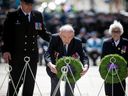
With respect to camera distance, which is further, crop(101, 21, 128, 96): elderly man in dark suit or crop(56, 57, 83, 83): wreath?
crop(101, 21, 128, 96): elderly man in dark suit

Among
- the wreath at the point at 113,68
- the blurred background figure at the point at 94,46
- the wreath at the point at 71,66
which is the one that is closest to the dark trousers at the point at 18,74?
the wreath at the point at 71,66

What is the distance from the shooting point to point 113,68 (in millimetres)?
6777

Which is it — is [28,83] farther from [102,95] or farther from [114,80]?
[102,95]

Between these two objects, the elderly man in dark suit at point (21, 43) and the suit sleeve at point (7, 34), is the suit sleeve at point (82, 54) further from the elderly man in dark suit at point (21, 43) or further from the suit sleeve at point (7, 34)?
the suit sleeve at point (7, 34)

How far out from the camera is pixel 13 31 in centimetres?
716

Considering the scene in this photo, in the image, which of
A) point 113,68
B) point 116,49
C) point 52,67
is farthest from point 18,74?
point 116,49

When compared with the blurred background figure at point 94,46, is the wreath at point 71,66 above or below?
above

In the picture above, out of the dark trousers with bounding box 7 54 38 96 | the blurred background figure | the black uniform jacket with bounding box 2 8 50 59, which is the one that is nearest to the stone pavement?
the dark trousers with bounding box 7 54 38 96

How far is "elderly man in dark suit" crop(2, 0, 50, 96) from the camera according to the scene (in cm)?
711

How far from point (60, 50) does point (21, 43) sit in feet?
2.02

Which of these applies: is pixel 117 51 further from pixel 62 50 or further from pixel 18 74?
pixel 18 74

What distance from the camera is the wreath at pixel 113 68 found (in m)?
6.75

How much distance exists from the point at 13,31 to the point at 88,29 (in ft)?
52.7

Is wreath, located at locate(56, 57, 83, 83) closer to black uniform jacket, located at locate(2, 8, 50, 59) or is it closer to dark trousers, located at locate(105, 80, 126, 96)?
black uniform jacket, located at locate(2, 8, 50, 59)
